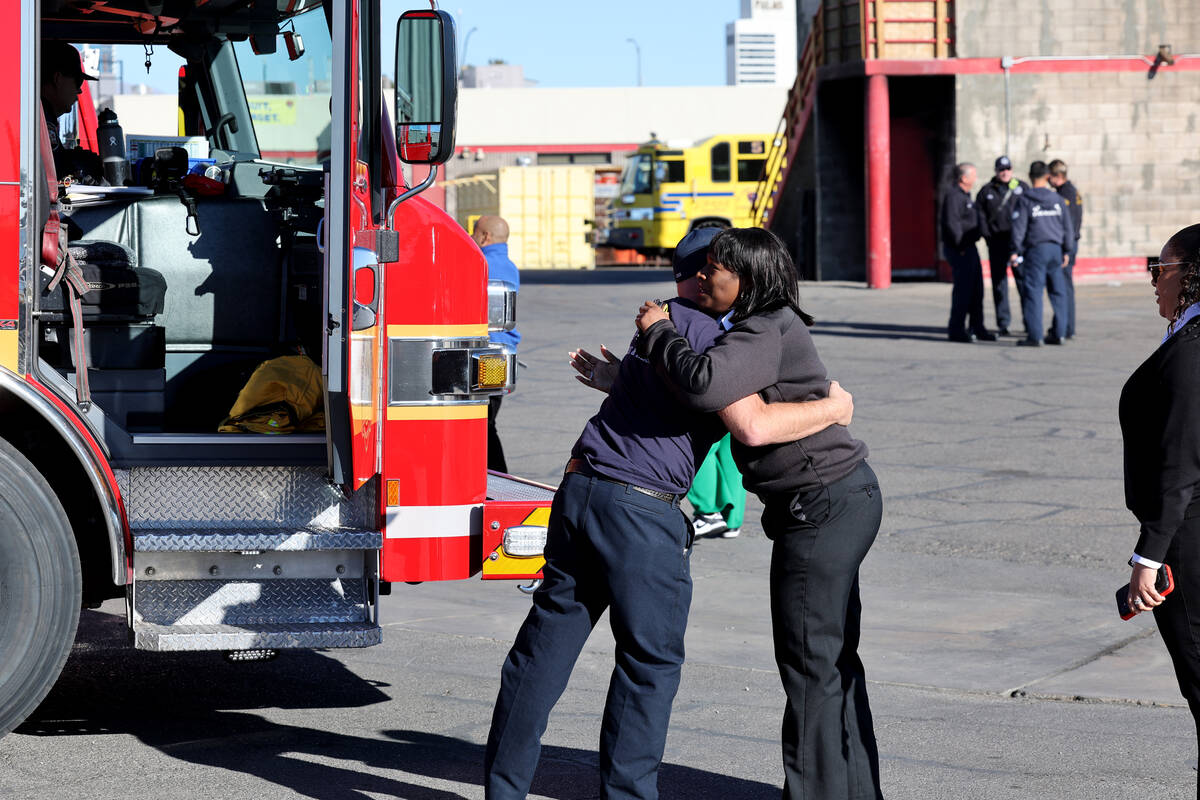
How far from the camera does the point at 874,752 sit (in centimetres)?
445

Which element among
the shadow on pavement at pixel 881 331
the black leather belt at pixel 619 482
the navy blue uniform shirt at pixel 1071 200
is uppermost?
the navy blue uniform shirt at pixel 1071 200

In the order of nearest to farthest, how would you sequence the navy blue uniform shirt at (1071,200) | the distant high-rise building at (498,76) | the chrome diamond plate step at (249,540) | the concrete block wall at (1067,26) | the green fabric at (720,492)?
the chrome diamond plate step at (249,540) < the green fabric at (720,492) < the navy blue uniform shirt at (1071,200) < the concrete block wall at (1067,26) < the distant high-rise building at (498,76)

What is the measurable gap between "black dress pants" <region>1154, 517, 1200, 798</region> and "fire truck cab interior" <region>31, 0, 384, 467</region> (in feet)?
8.40

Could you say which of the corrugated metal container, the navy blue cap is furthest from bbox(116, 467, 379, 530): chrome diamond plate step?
the corrugated metal container

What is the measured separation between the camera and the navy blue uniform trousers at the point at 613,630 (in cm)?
420

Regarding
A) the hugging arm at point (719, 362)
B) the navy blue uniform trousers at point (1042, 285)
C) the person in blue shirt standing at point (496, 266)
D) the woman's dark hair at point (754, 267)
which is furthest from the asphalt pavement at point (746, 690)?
the navy blue uniform trousers at point (1042, 285)

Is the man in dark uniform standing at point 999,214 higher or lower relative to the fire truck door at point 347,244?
higher

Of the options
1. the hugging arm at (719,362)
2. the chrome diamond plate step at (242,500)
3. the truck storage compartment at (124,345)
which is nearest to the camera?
the hugging arm at (719,362)

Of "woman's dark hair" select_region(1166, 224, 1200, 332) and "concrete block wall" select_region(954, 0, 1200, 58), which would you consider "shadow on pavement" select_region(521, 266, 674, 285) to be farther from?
"woman's dark hair" select_region(1166, 224, 1200, 332)

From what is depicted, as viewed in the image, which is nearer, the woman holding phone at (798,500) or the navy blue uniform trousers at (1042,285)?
the woman holding phone at (798,500)

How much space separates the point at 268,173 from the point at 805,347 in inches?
121

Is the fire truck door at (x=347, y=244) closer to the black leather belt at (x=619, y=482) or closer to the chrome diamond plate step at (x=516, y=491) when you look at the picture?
the chrome diamond plate step at (x=516, y=491)

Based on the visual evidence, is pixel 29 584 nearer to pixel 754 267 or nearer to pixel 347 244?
pixel 347 244

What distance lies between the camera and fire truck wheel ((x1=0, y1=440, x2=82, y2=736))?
16.0 ft
